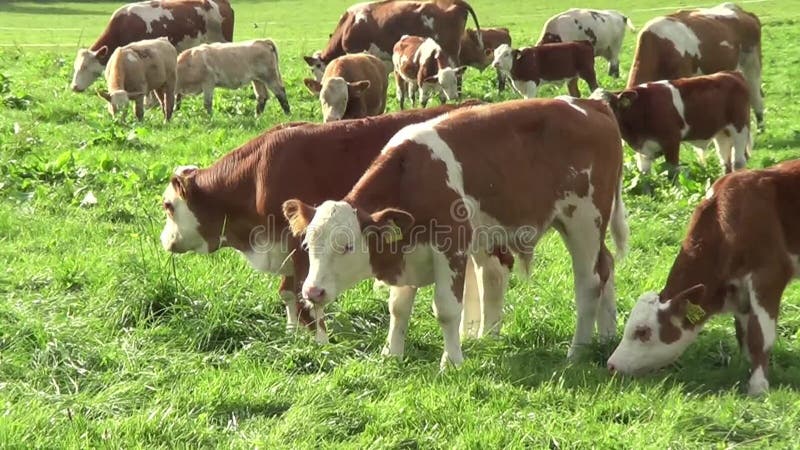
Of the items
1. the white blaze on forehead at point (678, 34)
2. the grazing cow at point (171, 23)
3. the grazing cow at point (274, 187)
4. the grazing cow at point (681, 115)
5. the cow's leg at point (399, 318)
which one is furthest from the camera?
the grazing cow at point (171, 23)

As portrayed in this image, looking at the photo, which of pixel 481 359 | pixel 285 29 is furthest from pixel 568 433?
pixel 285 29

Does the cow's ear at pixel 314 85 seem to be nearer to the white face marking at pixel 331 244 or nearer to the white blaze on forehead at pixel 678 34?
the white blaze on forehead at pixel 678 34

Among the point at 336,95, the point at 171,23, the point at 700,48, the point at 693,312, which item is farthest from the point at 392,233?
the point at 171,23

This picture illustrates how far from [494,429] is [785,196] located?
259cm

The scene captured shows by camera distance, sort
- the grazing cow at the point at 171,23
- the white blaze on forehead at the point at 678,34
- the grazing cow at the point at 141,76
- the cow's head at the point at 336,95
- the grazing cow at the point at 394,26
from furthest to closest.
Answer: the grazing cow at the point at 171,23 < the grazing cow at the point at 394,26 < the grazing cow at the point at 141,76 < the white blaze on forehead at the point at 678,34 < the cow's head at the point at 336,95

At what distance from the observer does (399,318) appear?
20.7 ft

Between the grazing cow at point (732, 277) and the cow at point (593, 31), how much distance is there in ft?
54.6

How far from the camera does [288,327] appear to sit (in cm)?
663

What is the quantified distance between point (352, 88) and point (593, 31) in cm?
1056

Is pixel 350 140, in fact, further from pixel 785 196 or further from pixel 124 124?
pixel 124 124

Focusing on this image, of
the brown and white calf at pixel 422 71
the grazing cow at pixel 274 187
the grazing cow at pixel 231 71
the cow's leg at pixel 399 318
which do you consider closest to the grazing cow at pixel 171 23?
the grazing cow at pixel 231 71

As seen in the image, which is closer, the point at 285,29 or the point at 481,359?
the point at 481,359

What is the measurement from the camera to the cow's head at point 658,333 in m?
6.01

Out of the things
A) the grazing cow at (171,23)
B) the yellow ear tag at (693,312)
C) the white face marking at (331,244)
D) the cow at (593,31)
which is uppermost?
the white face marking at (331,244)
